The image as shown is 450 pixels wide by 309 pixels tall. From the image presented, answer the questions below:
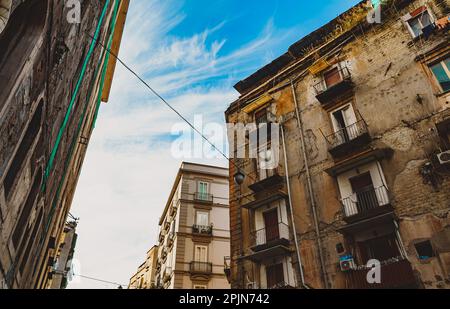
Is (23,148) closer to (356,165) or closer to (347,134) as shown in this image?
(356,165)

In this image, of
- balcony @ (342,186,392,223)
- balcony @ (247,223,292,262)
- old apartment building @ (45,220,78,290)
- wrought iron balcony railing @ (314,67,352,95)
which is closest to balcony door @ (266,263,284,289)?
balcony @ (247,223,292,262)

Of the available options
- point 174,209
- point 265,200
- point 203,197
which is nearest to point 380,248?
point 265,200

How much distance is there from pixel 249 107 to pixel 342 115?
601cm

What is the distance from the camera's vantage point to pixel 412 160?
1130 cm

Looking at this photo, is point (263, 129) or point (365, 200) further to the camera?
point (263, 129)

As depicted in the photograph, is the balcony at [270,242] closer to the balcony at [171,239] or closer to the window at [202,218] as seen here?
the window at [202,218]

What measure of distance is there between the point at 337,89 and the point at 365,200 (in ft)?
18.3

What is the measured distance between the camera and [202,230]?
90.0ft

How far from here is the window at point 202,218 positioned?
2806 cm

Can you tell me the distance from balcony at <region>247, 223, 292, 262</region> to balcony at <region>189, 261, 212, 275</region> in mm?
12376

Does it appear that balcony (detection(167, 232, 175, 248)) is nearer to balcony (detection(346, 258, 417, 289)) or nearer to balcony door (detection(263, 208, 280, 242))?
balcony door (detection(263, 208, 280, 242))

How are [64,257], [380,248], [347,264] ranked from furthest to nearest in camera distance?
[64,257]
[347,264]
[380,248]

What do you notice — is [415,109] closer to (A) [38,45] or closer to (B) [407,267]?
(B) [407,267]
